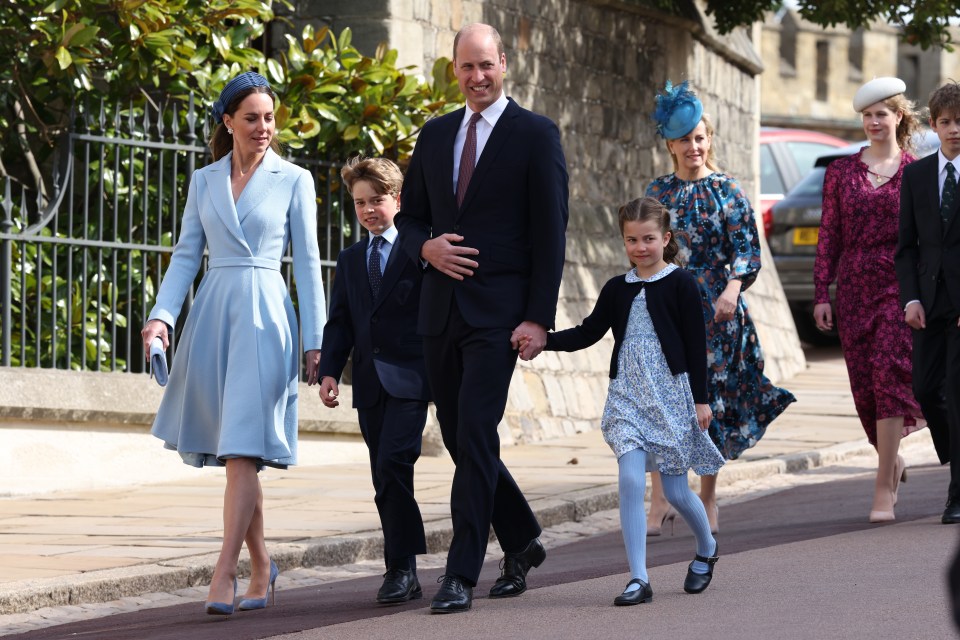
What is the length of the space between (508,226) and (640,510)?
103 cm

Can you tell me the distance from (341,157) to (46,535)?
12.4ft

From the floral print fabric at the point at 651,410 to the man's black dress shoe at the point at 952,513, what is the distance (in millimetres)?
1641

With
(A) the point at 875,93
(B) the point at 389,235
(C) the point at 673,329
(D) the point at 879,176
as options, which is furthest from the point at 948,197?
(B) the point at 389,235

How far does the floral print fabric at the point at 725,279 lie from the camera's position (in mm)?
7719

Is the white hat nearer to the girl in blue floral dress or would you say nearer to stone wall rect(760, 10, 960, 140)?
the girl in blue floral dress

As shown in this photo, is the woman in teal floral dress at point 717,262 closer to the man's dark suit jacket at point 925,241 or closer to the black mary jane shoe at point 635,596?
the man's dark suit jacket at point 925,241

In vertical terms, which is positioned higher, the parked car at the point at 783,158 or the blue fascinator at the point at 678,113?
the parked car at the point at 783,158

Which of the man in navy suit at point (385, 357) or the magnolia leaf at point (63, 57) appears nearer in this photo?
the man in navy suit at point (385, 357)

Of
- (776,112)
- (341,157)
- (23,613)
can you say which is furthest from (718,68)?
(776,112)

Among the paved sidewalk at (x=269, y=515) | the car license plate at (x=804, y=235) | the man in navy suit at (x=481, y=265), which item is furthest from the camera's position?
the car license plate at (x=804, y=235)

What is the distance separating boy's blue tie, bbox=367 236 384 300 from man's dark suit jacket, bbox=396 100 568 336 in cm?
45

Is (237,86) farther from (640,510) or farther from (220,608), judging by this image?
(640,510)

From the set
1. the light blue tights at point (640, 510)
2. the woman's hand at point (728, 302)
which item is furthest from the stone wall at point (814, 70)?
the light blue tights at point (640, 510)

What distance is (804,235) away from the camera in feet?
55.0
